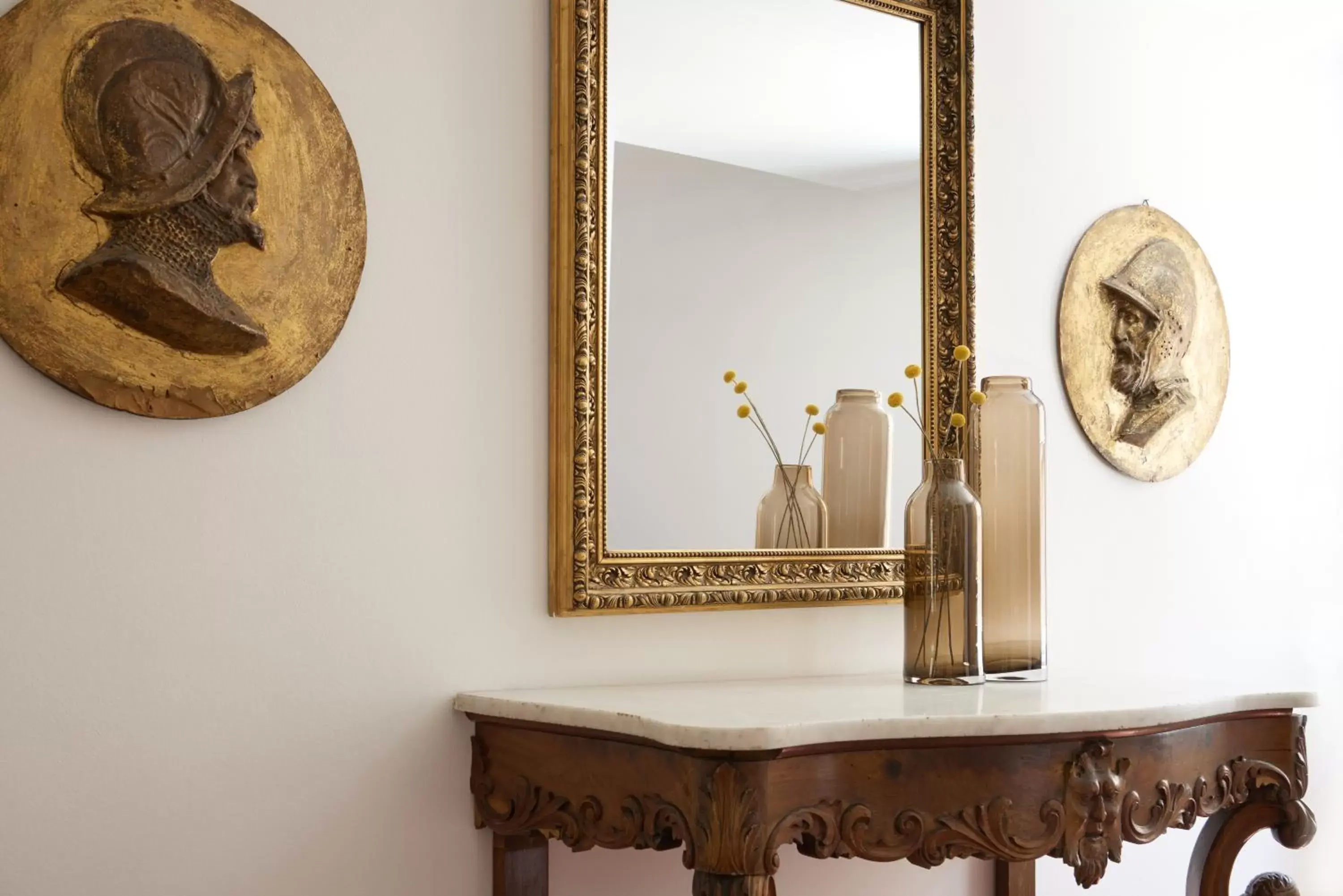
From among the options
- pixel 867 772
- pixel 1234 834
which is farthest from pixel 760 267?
pixel 1234 834

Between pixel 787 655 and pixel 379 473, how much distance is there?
2.49 feet

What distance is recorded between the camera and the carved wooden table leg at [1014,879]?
2.46 m

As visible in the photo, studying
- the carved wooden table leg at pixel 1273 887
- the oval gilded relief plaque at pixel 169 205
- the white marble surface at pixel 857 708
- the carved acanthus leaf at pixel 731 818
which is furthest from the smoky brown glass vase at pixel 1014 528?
the oval gilded relief plaque at pixel 169 205

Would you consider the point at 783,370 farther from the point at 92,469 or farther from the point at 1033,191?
the point at 92,469

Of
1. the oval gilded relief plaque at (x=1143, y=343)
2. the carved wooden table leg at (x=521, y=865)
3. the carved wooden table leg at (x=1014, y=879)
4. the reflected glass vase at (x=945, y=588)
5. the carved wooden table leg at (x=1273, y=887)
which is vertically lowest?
the carved wooden table leg at (x=1014, y=879)

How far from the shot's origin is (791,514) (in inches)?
84.1

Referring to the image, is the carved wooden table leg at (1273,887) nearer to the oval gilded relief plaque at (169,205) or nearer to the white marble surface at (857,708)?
the white marble surface at (857,708)

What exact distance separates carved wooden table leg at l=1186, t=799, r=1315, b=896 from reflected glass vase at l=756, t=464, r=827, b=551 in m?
0.75

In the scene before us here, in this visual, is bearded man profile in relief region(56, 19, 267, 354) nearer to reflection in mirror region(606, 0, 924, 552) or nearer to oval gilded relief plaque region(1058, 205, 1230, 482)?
reflection in mirror region(606, 0, 924, 552)

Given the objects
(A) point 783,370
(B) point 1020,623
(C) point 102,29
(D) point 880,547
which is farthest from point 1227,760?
(C) point 102,29

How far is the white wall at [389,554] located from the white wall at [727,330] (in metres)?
0.13

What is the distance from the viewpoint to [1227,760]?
6.16 ft

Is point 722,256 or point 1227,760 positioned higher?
point 722,256

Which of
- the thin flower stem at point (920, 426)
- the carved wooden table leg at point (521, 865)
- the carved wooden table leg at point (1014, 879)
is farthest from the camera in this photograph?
the carved wooden table leg at point (1014, 879)
